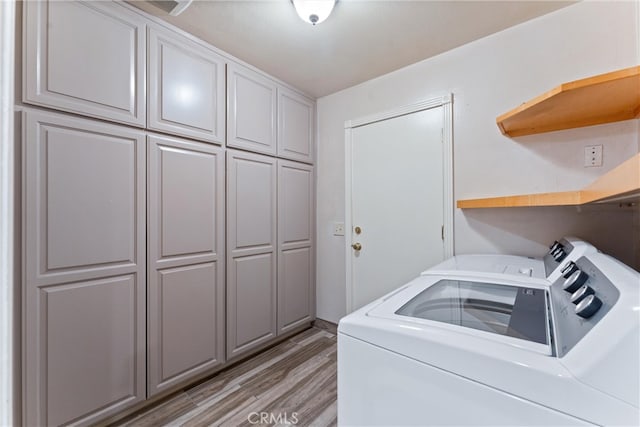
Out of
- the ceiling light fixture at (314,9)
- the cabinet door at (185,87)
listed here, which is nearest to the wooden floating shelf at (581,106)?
the ceiling light fixture at (314,9)

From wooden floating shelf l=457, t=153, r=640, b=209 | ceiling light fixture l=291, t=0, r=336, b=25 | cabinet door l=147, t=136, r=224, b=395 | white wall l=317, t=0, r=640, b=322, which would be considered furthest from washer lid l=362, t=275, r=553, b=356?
ceiling light fixture l=291, t=0, r=336, b=25

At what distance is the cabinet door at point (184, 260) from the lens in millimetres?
1635

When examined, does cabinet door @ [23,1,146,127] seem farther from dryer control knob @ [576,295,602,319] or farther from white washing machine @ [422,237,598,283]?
dryer control knob @ [576,295,602,319]

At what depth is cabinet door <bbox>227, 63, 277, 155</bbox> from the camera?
2049mm

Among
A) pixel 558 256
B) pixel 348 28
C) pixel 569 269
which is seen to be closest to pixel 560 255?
pixel 558 256

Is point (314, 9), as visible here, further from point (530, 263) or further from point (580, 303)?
point (530, 263)

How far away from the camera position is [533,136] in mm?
1692

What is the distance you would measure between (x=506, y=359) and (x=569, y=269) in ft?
2.05

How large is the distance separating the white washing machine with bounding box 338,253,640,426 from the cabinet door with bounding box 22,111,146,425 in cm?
135

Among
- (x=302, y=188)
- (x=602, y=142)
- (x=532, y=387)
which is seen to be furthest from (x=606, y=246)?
(x=302, y=188)

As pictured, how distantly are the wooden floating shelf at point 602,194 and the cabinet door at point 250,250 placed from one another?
58.3 inches

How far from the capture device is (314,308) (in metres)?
2.78

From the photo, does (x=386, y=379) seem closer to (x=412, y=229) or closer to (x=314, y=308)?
(x=412, y=229)

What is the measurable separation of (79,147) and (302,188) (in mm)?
1651
